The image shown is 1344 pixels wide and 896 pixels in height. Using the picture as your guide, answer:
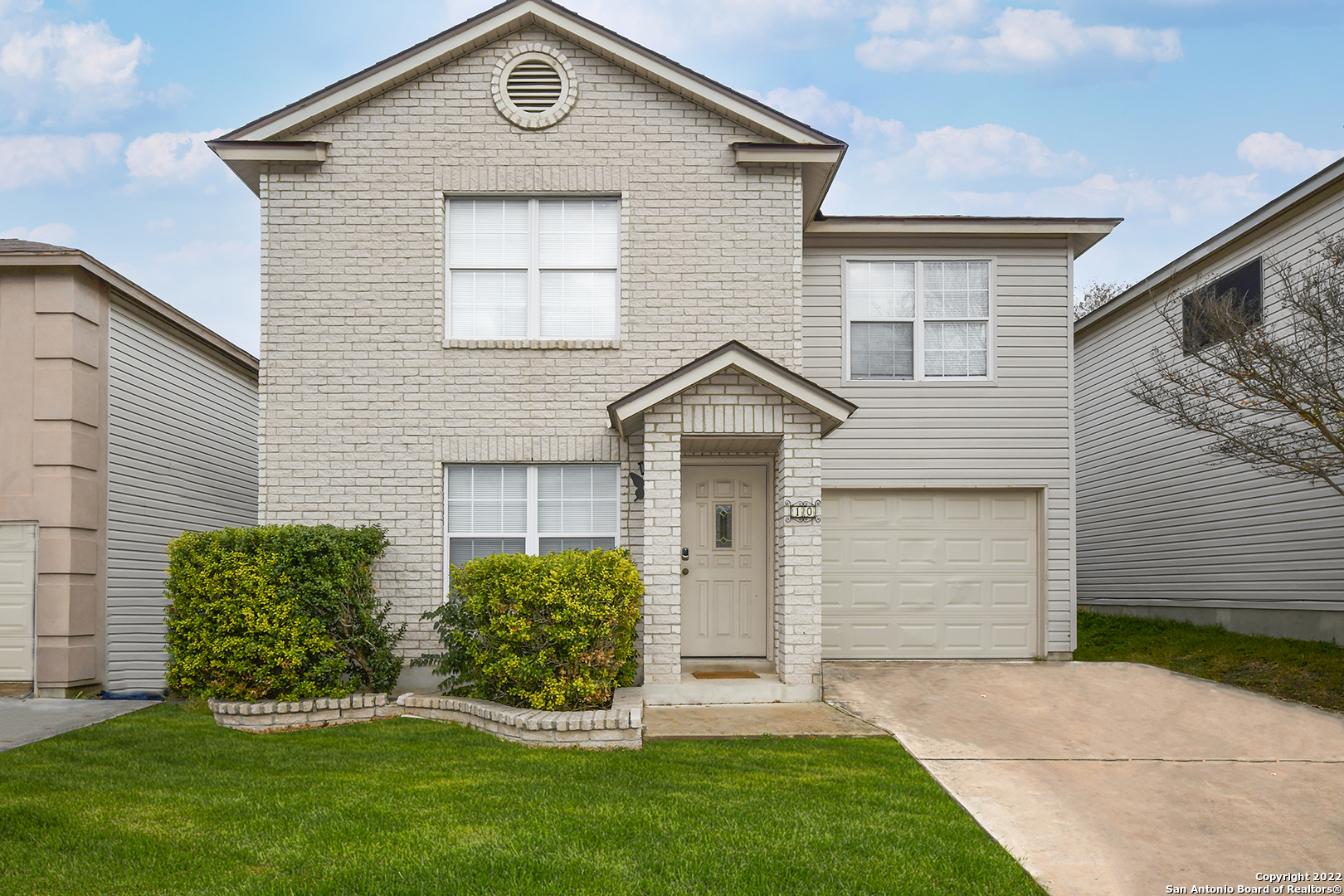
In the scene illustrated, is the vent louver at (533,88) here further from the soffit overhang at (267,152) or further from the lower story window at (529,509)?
the lower story window at (529,509)

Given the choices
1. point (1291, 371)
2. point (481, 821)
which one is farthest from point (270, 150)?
point (1291, 371)

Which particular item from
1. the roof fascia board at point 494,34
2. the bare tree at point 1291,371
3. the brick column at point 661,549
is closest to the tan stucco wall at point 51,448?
the roof fascia board at point 494,34

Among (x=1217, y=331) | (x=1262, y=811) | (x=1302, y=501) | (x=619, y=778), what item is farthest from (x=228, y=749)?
(x=1302, y=501)

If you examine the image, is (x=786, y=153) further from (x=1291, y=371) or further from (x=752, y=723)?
(x=752, y=723)

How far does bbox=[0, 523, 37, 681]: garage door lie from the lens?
10211 millimetres

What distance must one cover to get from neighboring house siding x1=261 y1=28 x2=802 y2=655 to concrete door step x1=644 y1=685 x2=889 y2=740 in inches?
86.0

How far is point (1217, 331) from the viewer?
10.8 meters

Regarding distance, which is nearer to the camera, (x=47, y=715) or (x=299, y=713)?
(x=299, y=713)

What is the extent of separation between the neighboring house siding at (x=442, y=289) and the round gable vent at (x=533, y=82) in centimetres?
14

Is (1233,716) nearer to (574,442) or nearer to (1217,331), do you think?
(1217,331)

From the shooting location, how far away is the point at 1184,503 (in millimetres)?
14758

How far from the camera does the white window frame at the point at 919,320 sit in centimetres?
1202

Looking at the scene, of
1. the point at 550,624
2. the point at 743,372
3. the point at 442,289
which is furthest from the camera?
the point at 442,289

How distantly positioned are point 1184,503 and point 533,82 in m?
11.7
